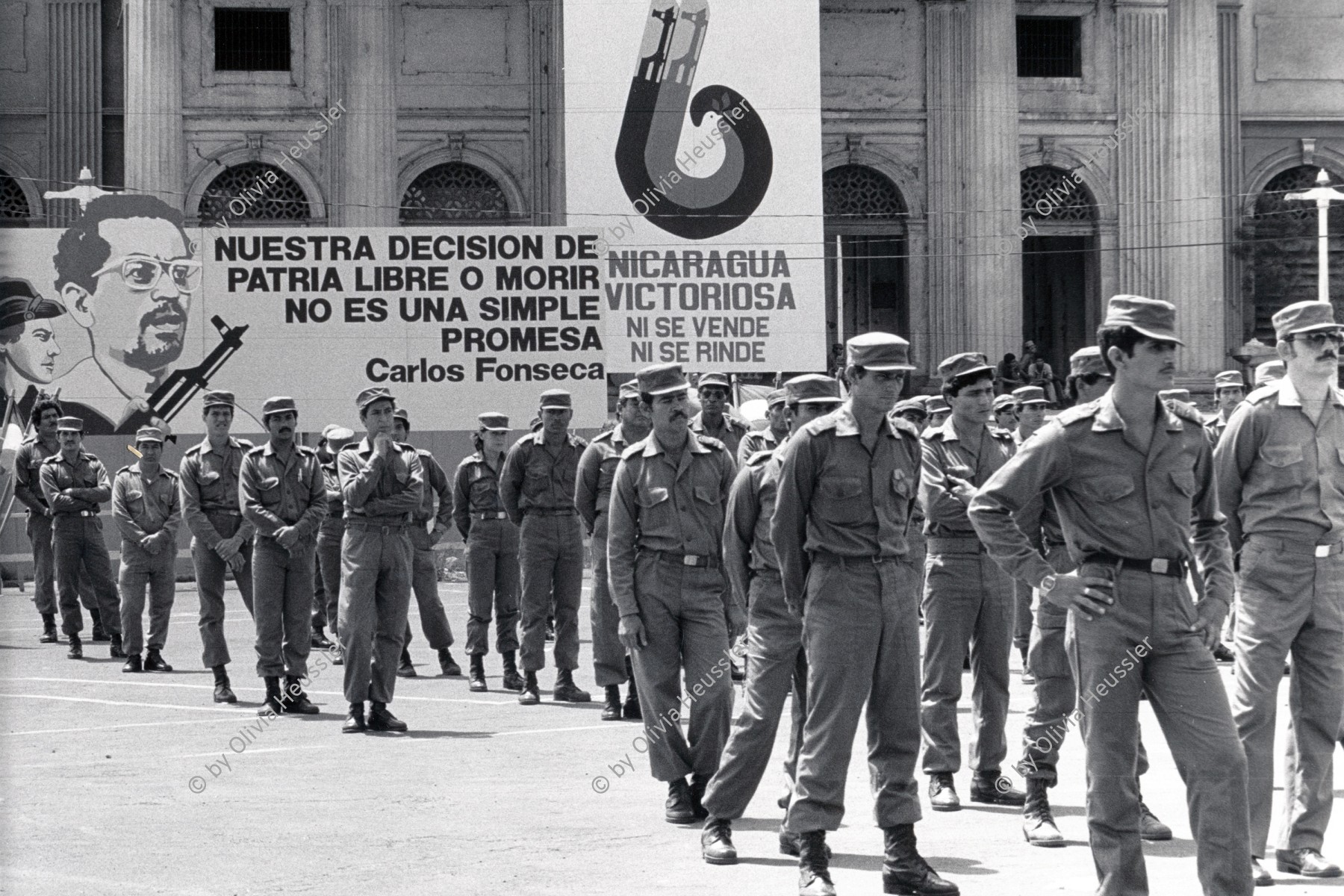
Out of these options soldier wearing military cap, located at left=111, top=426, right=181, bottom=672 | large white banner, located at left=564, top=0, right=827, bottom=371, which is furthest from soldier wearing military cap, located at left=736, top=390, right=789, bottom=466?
large white banner, located at left=564, top=0, right=827, bottom=371

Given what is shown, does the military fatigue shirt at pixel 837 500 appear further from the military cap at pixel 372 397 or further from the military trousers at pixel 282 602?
the military trousers at pixel 282 602

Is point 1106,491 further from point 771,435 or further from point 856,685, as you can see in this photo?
point 771,435

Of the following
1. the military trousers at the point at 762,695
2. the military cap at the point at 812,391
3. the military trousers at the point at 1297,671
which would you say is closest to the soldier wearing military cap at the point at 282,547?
the military cap at the point at 812,391

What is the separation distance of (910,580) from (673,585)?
1.81m

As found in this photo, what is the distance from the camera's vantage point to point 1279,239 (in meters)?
35.0

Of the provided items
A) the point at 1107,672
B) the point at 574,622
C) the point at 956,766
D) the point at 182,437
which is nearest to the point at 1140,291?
the point at 182,437

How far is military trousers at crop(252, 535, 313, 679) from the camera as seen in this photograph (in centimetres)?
1298

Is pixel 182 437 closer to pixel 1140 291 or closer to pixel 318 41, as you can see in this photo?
pixel 318 41

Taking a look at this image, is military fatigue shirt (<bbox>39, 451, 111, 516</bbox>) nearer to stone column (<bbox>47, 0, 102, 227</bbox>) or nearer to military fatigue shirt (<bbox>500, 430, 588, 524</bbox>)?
military fatigue shirt (<bbox>500, 430, 588, 524</bbox>)

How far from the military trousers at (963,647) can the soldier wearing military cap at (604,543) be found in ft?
10.8

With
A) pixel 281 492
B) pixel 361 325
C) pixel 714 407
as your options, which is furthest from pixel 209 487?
pixel 361 325

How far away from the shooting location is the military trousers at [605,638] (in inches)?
487

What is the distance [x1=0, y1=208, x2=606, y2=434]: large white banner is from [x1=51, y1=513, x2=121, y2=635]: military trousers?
5608mm

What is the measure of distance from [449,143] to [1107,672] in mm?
27733
